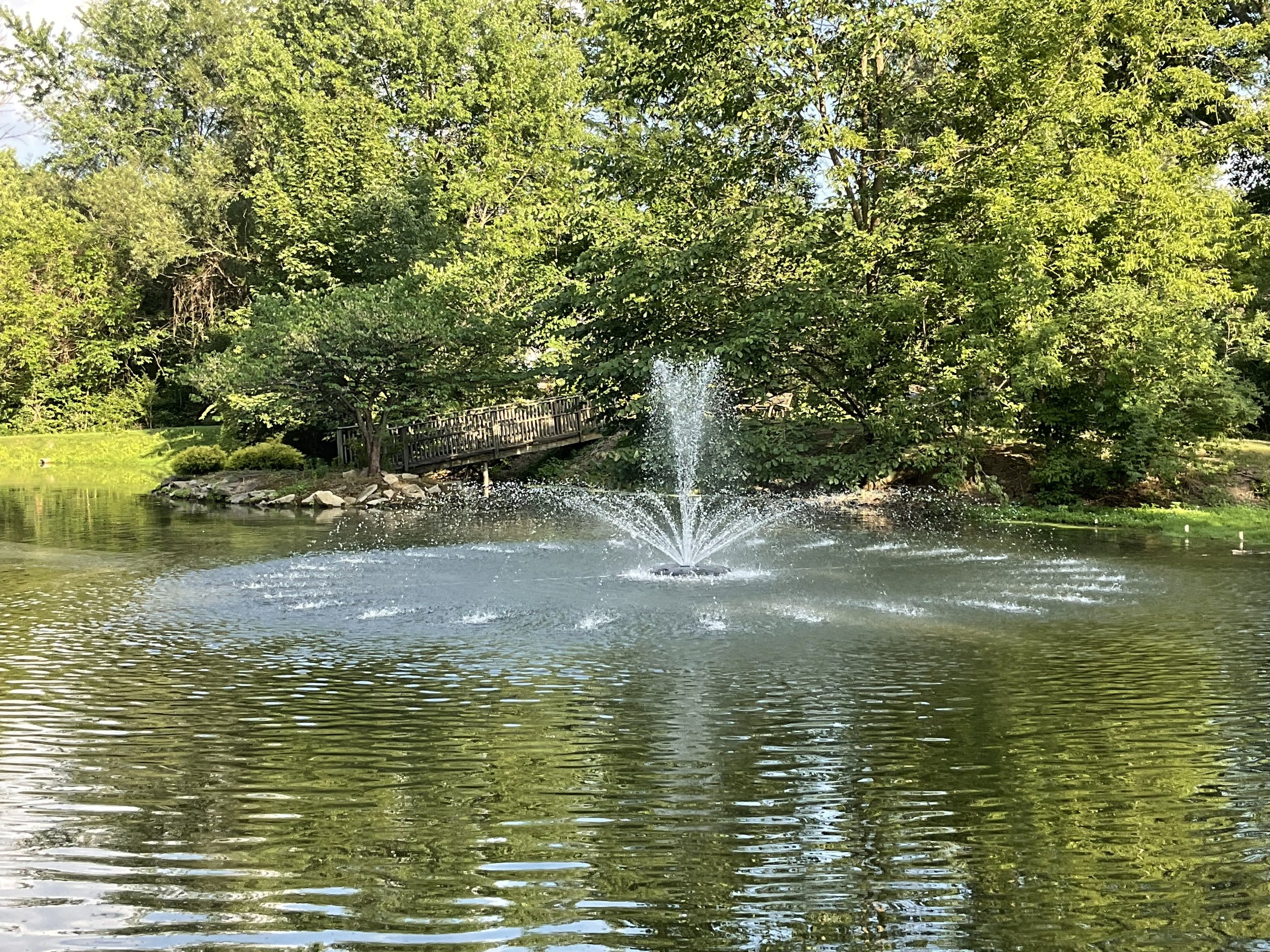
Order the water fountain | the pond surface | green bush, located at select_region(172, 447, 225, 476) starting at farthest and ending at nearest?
green bush, located at select_region(172, 447, 225, 476) < the water fountain < the pond surface

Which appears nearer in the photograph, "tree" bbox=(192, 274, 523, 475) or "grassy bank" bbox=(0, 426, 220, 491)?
"tree" bbox=(192, 274, 523, 475)

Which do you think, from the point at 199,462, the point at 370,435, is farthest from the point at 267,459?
the point at 370,435

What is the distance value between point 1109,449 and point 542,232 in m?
19.9

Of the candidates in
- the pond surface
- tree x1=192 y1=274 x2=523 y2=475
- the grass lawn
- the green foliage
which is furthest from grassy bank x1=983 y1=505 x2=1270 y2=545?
the green foliage

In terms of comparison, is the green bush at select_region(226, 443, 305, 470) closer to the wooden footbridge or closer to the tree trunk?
the wooden footbridge

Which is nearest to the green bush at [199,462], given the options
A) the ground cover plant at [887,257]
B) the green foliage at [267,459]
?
the green foliage at [267,459]

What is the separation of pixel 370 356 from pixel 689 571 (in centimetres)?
1700

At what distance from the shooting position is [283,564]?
51.9ft

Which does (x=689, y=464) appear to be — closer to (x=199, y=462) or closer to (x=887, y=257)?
(x=887, y=257)

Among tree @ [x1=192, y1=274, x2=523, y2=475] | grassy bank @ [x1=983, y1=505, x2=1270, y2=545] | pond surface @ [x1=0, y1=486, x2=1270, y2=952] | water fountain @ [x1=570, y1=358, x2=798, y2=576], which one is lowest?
pond surface @ [x1=0, y1=486, x2=1270, y2=952]

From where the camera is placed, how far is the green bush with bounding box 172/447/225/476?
32.8m

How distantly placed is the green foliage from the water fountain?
10.9 metres

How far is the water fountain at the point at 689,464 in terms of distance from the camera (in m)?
21.7

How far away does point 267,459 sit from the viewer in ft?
107
